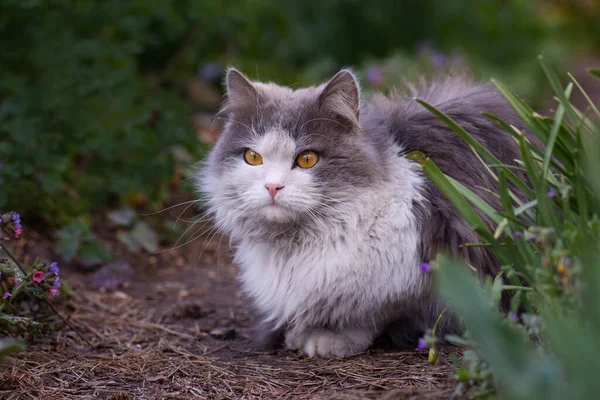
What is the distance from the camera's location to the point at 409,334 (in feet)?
9.43

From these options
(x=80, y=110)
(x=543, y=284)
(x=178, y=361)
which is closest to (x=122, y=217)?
(x=80, y=110)

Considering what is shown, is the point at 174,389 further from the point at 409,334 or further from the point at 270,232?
the point at 409,334

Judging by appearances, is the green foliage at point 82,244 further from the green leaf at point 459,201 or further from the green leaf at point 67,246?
the green leaf at point 459,201

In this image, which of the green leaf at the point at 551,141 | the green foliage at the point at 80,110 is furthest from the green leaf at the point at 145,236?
the green leaf at the point at 551,141

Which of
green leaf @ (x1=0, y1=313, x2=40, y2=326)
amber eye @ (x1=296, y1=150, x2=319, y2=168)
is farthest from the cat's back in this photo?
green leaf @ (x1=0, y1=313, x2=40, y2=326)

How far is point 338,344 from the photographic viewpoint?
2830 millimetres

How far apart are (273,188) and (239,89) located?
57 cm

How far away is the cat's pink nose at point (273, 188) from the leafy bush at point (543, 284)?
602 mm

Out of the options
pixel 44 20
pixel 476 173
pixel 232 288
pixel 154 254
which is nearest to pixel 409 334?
pixel 476 173

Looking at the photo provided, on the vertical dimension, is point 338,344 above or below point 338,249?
below

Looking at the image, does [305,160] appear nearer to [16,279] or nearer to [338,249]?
[338,249]

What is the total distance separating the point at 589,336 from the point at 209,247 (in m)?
3.54

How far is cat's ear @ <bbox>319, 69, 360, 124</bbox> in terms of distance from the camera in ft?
8.91

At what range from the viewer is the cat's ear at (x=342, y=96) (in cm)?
271
